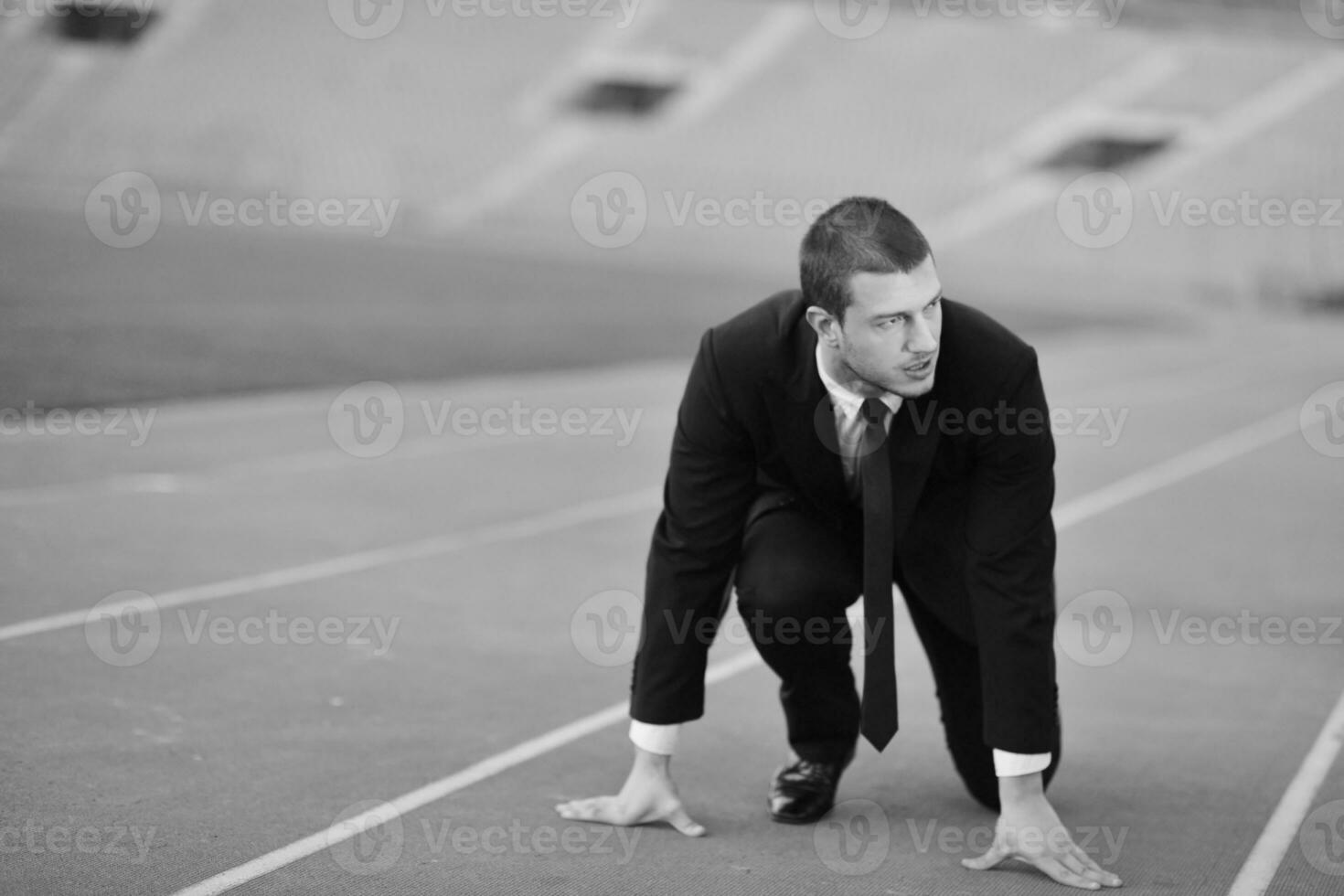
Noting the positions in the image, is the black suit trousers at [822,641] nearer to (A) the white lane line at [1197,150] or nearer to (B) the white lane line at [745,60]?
(B) the white lane line at [745,60]

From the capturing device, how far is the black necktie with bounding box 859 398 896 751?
3285mm

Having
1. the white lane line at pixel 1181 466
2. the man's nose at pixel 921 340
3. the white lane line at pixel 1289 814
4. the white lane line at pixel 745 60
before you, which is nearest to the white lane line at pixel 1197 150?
the white lane line at pixel 745 60

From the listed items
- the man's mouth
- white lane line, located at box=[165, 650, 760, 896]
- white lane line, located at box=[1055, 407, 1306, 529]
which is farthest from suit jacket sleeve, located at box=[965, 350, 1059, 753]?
white lane line, located at box=[1055, 407, 1306, 529]

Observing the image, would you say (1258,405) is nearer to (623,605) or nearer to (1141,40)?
(623,605)

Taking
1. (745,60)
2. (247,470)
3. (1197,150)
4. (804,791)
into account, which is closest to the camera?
(804,791)

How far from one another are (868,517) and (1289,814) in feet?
4.43

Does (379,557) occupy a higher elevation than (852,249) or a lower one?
lower

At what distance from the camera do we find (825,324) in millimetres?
3150

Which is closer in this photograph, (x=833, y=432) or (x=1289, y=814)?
(x=833, y=432)

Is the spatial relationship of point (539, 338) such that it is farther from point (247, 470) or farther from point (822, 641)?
point (822, 641)

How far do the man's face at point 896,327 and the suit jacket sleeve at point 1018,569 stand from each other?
10.1 inches

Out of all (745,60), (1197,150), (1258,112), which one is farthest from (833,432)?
(1258,112)

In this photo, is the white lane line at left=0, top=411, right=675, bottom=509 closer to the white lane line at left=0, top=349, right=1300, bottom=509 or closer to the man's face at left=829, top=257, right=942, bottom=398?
the white lane line at left=0, top=349, right=1300, bottom=509

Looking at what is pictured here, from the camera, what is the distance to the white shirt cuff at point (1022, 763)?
3223 mm
